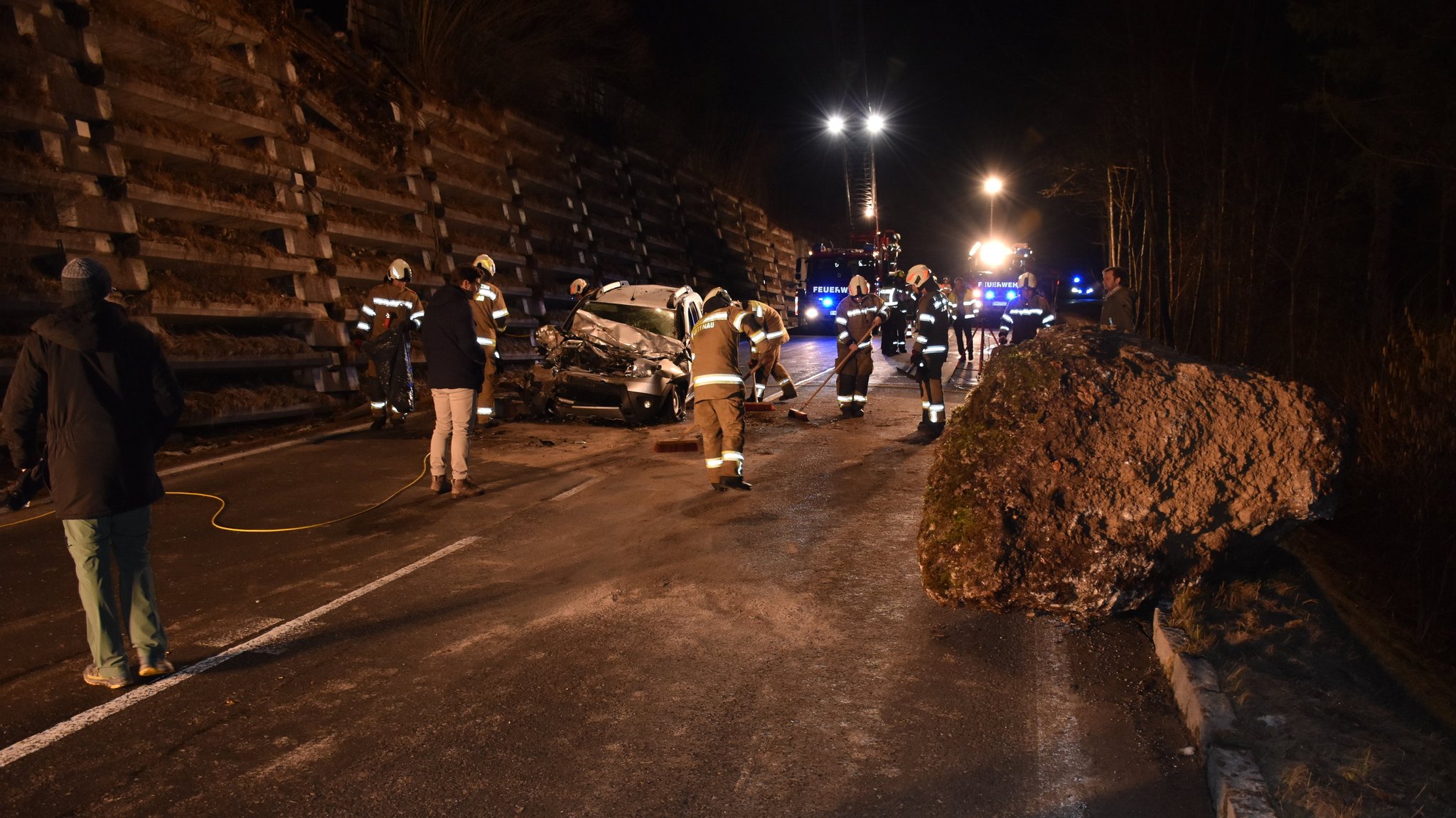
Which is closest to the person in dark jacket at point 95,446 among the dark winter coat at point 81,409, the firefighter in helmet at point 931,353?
the dark winter coat at point 81,409

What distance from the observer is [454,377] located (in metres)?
8.03

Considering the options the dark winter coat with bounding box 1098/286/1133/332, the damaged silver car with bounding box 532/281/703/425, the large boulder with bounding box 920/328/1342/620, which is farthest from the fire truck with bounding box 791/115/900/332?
the large boulder with bounding box 920/328/1342/620

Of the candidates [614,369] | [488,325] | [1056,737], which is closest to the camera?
[1056,737]

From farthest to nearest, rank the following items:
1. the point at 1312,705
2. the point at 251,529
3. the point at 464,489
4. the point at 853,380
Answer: the point at 853,380 < the point at 464,489 < the point at 251,529 < the point at 1312,705

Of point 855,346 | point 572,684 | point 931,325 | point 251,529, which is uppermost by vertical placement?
point 931,325

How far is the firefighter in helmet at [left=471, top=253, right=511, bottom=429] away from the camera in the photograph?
36.1 ft

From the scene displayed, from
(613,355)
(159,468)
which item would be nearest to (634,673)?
(159,468)

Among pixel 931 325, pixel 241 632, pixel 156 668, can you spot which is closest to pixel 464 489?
pixel 241 632

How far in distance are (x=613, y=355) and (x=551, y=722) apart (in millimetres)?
8132

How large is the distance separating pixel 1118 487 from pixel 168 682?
472 cm

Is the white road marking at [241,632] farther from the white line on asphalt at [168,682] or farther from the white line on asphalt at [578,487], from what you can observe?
the white line on asphalt at [578,487]

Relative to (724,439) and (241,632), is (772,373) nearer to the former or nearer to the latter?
(724,439)

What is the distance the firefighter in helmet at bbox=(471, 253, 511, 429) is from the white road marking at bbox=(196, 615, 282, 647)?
5.58 metres

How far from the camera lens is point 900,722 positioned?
4023mm
